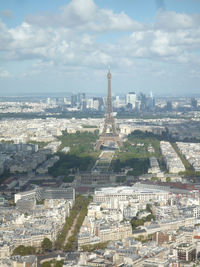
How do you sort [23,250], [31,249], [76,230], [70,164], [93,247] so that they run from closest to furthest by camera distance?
[23,250] → [31,249] → [93,247] → [76,230] → [70,164]

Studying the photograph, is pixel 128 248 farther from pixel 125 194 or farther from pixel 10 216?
pixel 125 194

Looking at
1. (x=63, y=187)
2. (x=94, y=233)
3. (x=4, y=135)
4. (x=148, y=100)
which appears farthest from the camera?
(x=148, y=100)

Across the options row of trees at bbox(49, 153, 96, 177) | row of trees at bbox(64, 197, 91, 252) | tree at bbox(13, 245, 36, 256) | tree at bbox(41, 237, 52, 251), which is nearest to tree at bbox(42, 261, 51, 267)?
tree at bbox(13, 245, 36, 256)

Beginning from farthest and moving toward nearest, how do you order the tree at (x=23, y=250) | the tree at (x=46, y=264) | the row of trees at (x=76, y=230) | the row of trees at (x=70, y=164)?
1. the row of trees at (x=70, y=164)
2. the row of trees at (x=76, y=230)
3. the tree at (x=23, y=250)
4. the tree at (x=46, y=264)

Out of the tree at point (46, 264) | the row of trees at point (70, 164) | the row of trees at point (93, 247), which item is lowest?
the tree at point (46, 264)

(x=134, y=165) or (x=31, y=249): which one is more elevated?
(x=134, y=165)

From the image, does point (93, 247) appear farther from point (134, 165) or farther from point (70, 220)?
point (134, 165)

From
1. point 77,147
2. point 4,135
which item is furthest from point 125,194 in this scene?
point 4,135

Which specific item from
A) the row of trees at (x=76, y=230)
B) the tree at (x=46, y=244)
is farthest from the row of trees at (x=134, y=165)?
the tree at (x=46, y=244)

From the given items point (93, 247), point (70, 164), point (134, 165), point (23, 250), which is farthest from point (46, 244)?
point (70, 164)

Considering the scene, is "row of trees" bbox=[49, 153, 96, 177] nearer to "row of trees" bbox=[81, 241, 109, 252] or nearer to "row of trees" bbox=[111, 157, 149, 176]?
"row of trees" bbox=[111, 157, 149, 176]

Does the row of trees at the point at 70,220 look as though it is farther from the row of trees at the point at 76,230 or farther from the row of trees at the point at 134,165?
the row of trees at the point at 134,165
